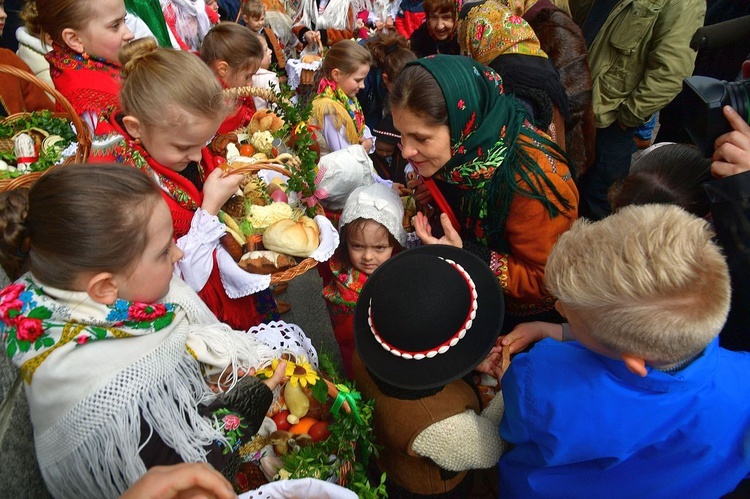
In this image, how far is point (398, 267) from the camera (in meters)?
1.51

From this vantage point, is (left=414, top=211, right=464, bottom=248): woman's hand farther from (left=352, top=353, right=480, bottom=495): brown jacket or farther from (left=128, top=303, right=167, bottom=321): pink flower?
(left=128, top=303, right=167, bottom=321): pink flower

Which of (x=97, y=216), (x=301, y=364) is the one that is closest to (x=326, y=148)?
(x=301, y=364)

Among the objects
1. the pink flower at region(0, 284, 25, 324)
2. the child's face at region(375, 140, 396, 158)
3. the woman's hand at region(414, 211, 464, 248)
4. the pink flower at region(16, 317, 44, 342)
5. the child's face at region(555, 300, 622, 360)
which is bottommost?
the child's face at region(375, 140, 396, 158)

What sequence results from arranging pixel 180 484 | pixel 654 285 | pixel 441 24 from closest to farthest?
1. pixel 180 484
2. pixel 654 285
3. pixel 441 24

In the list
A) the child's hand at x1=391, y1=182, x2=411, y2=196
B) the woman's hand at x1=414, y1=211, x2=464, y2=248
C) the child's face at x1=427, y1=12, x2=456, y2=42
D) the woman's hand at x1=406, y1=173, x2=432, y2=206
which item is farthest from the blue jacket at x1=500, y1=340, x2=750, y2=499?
the child's face at x1=427, y1=12, x2=456, y2=42

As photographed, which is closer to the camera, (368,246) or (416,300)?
(416,300)

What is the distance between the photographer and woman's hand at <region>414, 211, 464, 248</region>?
2.10 meters

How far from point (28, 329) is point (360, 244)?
147 centimetres

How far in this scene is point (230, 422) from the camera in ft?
4.58

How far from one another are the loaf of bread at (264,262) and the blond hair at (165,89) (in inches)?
23.9

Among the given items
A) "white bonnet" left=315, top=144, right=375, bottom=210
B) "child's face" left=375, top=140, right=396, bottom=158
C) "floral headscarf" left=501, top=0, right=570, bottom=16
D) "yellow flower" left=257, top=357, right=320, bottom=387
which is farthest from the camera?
"child's face" left=375, top=140, right=396, bottom=158

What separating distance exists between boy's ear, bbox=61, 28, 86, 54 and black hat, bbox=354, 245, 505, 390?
2.03 metres

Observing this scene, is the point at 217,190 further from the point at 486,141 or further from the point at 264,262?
the point at 486,141

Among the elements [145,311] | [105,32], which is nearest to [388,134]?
[105,32]
